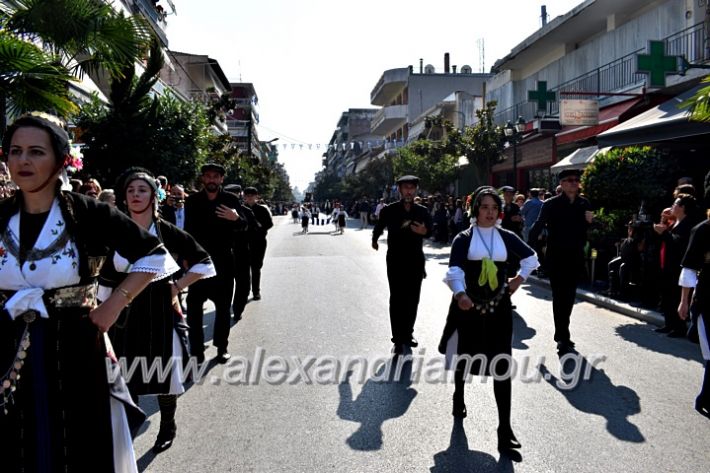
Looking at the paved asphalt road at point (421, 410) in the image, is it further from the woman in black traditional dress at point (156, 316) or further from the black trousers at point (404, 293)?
the woman in black traditional dress at point (156, 316)

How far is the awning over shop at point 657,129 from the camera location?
38.0ft

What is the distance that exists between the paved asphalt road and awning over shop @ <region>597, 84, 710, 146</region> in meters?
4.98

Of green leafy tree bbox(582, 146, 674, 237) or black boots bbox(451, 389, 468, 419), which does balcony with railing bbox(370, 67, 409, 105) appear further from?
black boots bbox(451, 389, 468, 419)

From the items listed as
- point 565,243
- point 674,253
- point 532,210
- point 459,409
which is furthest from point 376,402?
point 532,210

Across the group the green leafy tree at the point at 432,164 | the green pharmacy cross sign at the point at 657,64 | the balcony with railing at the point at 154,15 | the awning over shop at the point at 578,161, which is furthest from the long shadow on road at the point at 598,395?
the balcony with railing at the point at 154,15

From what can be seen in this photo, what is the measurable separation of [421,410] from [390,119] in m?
65.4

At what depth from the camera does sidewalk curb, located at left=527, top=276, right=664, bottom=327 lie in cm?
849

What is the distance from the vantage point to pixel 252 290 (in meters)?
10.9

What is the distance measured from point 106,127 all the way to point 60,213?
13900 millimetres

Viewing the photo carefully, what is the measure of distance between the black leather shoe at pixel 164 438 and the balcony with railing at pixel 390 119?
62706 mm

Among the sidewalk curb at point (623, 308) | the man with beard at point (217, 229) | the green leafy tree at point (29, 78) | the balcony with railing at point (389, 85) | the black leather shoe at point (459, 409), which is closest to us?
the black leather shoe at point (459, 409)

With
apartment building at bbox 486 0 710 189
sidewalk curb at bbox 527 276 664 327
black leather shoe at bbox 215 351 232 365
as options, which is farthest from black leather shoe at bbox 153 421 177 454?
apartment building at bbox 486 0 710 189

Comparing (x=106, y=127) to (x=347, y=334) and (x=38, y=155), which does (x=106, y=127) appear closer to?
(x=347, y=334)

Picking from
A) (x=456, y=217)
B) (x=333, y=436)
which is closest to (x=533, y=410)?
(x=333, y=436)
